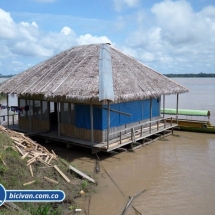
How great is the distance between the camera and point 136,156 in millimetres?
12312

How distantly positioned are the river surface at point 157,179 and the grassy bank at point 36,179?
1.19 feet

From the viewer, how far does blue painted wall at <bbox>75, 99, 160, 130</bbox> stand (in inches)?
475

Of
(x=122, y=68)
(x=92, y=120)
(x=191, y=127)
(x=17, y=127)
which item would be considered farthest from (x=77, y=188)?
(x=191, y=127)

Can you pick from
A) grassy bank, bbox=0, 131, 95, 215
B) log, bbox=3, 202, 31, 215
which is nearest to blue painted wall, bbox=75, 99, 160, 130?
grassy bank, bbox=0, 131, 95, 215

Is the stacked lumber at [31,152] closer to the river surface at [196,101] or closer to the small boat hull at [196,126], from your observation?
the small boat hull at [196,126]

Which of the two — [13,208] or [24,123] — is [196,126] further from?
[13,208]

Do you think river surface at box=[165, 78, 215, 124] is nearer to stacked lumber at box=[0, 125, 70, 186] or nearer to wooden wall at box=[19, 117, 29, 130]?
wooden wall at box=[19, 117, 29, 130]

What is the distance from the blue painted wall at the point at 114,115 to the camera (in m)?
12.1

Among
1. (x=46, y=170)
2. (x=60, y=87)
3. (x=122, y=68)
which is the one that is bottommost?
(x=46, y=170)

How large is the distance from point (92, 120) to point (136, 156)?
9.06 feet

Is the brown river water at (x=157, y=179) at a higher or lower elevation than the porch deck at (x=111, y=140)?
lower

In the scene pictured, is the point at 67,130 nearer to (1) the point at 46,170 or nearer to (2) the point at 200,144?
(1) the point at 46,170

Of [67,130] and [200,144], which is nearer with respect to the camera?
[67,130]

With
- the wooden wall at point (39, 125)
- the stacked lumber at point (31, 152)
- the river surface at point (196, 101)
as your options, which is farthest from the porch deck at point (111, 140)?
the river surface at point (196, 101)
